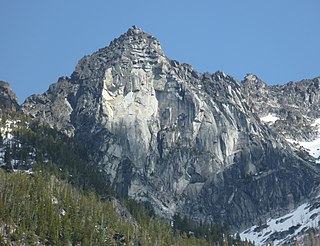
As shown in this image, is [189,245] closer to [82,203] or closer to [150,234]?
[150,234]

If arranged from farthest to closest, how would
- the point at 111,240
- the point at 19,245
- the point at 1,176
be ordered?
1. the point at 1,176
2. the point at 111,240
3. the point at 19,245

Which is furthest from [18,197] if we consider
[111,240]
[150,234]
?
[150,234]

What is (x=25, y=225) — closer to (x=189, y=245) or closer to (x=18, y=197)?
(x=18, y=197)

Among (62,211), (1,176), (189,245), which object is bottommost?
(189,245)

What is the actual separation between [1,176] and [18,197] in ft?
55.6

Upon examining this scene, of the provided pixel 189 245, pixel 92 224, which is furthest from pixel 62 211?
pixel 189 245

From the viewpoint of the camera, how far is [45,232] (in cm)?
16688

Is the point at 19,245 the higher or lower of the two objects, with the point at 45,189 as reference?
lower

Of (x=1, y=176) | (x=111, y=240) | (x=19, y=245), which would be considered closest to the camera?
(x=19, y=245)

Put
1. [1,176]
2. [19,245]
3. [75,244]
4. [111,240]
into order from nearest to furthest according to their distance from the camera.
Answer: [19,245], [75,244], [111,240], [1,176]

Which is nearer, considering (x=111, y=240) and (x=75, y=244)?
(x=75, y=244)

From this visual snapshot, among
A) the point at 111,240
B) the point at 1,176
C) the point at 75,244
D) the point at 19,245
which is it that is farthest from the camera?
the point at 1,176

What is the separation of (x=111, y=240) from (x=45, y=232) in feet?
65.5

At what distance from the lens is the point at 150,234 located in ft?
651
